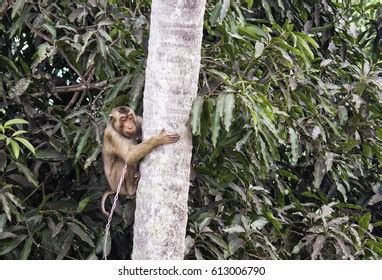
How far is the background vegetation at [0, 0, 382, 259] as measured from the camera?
4.65 meters

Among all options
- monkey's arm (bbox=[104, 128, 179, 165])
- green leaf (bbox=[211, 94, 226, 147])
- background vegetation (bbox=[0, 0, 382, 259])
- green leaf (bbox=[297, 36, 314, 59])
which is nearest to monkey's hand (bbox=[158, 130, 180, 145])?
monkey's arm (bbox=[104, 128, 179, 165])

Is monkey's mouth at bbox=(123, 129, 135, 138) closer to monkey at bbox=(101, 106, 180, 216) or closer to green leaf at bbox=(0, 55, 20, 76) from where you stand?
monkey at bbox=(101, 106, 180, 216)

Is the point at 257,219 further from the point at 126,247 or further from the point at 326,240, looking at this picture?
the point at 126,247

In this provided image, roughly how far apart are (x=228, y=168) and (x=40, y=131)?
115 cm

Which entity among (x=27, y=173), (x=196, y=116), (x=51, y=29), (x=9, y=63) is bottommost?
(x=27, y=173)

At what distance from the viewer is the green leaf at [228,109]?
12.8 feet

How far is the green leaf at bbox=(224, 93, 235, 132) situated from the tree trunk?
0.17 meters

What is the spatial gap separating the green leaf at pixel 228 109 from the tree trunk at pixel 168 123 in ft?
0.56

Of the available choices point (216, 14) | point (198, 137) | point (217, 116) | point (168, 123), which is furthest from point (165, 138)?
point (216, 14)

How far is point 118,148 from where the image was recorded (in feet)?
15.2

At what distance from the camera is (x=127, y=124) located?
14.9 feet

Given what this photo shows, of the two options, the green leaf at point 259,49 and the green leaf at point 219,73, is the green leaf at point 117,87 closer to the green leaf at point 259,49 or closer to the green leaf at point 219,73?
the green leaf at point 219,73

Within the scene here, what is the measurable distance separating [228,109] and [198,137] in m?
0.34

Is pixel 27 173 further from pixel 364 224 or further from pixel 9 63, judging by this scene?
pixel 364 224
